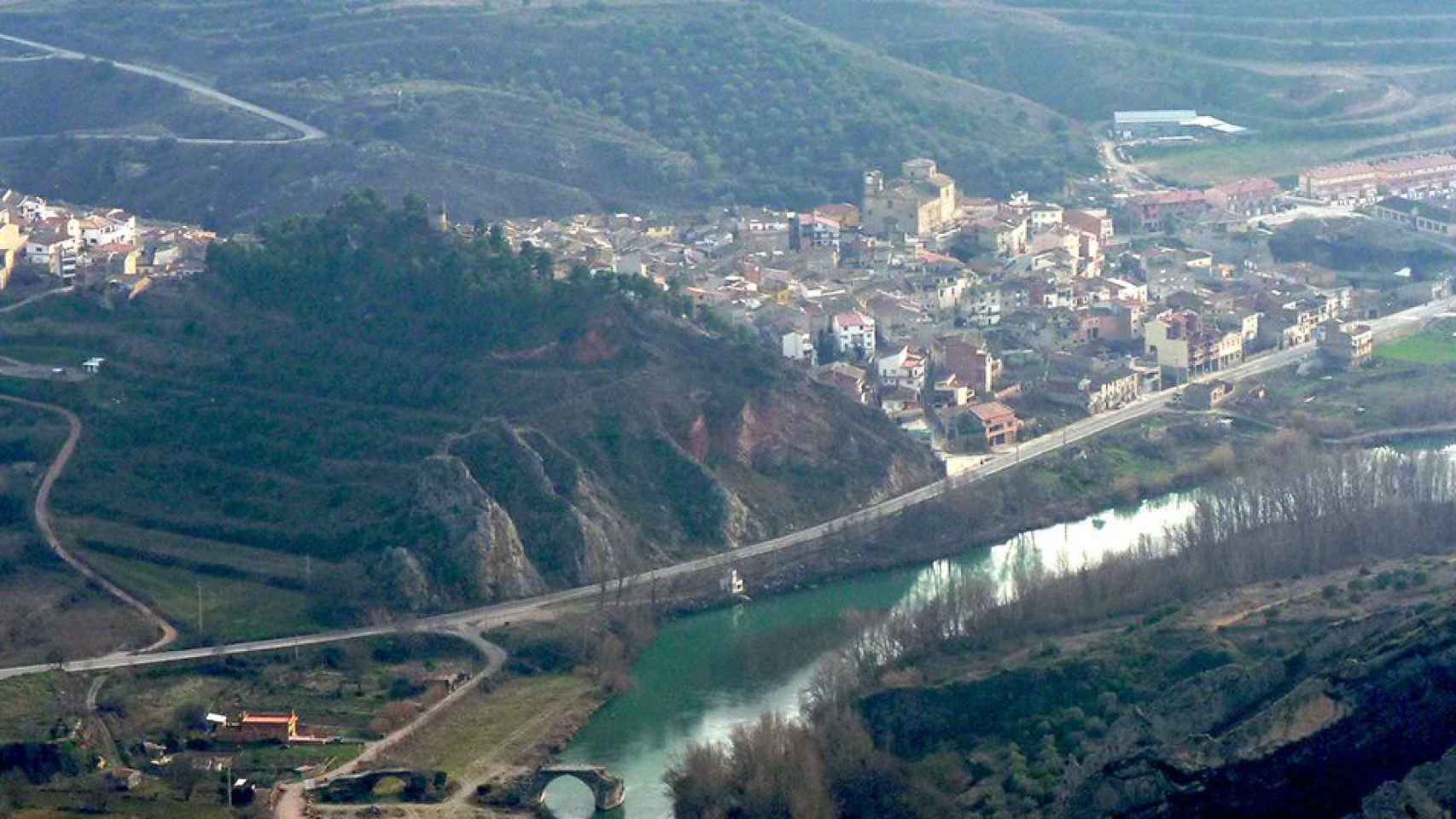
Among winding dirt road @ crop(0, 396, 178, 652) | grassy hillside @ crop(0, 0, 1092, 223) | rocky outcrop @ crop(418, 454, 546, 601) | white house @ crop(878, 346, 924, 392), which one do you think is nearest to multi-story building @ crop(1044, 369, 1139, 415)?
white house @ crop(878, 346, 924, 392)

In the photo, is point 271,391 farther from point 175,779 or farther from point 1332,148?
point 1332,148

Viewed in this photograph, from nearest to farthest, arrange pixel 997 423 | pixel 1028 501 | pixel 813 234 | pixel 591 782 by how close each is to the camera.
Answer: pixel 591 782
pixel 1028 501
pixel 997 423
pixel 813 234

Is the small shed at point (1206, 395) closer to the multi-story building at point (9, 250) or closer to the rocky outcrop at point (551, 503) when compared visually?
the rocky outcrop at point (551, 503)

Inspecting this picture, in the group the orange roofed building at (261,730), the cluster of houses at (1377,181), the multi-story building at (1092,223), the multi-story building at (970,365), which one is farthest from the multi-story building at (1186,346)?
the orange roofed building at (261,730)

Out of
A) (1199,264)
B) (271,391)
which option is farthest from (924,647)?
(1199,264)

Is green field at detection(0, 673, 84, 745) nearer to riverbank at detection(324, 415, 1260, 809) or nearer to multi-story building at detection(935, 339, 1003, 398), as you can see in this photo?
riverbank at detection(324, 415, 1260, 809)

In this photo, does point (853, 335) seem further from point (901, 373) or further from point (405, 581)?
point (405, 581)

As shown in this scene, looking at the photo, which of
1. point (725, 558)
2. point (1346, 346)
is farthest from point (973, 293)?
point (725, 558)
